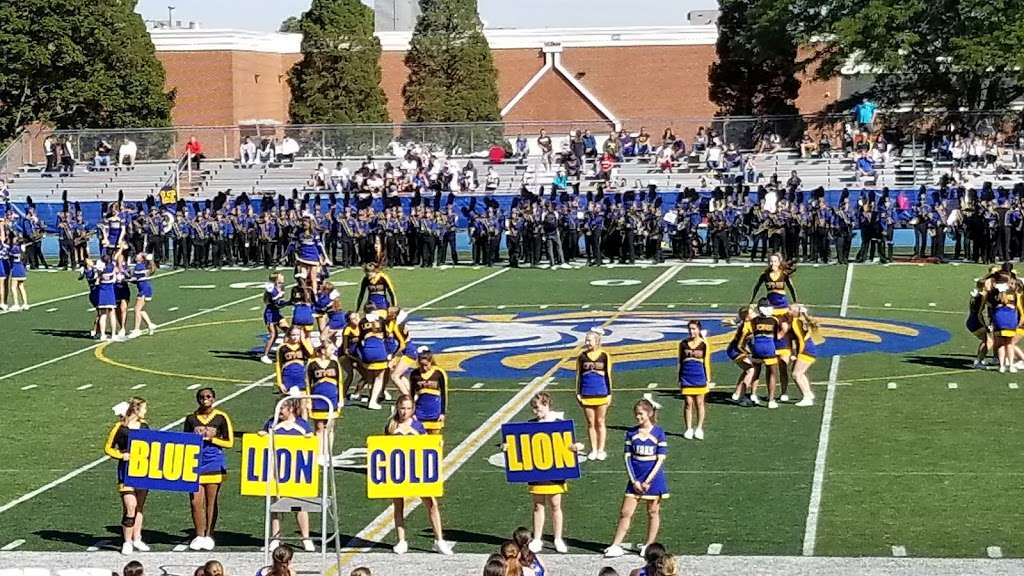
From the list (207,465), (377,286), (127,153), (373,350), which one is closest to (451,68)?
(127,153)

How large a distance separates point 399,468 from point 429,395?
10.2 feet

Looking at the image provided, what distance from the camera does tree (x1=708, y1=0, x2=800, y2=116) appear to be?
6369 centimetres

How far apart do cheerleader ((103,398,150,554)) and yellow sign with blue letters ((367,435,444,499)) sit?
2.09 meters

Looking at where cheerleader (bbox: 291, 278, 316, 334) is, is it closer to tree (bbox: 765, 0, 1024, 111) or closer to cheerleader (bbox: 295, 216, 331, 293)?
cheerleader (bbox: 295, 216, 331, 293)

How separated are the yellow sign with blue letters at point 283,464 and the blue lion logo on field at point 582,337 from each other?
33.4ft

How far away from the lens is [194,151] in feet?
178

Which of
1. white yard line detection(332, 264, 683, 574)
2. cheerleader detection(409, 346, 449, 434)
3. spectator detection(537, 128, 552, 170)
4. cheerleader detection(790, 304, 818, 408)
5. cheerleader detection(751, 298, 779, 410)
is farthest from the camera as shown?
spectator detection(537, 128, 552, 170)

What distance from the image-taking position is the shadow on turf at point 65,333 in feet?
97.7

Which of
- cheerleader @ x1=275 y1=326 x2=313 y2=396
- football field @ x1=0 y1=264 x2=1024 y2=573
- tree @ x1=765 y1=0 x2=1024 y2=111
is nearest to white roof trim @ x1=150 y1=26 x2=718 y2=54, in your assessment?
tree @ x1=765 y1=0 x2=1024 y2=111

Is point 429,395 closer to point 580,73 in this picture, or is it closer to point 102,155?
point 102,155

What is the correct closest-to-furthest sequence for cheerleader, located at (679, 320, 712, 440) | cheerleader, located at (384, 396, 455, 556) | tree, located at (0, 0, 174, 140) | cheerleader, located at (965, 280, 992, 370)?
cheerleader, located at (384, 396, 455, 556)
cheerleader, located at (679, 320, 712, 440)
cheerleader, located at (965, 280, 992, 370)
tree, located at (0, 0, 174, 140)

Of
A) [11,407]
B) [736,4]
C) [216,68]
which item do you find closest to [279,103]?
[216,68]

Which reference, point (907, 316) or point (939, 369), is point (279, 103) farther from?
point (939, 369)

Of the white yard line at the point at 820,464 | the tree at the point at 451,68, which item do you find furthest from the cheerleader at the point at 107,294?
the tree at the point at 451,68
